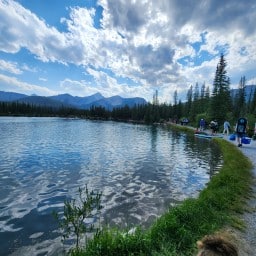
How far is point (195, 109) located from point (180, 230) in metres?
85.3

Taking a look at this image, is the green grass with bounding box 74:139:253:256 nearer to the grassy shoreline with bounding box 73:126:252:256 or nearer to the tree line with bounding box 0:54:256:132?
the grassy shoreline with bounding box 73:126:252:256

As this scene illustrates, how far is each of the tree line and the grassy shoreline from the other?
127ft

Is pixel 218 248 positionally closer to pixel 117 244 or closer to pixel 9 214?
pixel 117 244

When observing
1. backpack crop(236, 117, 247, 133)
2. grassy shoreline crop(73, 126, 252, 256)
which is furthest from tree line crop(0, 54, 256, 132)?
Answer: grassy shoreline crop(73, 126, 252, 256)

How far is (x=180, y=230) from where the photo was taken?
21.4 ft

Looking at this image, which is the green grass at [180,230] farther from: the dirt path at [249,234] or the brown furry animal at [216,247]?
the brown furry animal at [216,247]

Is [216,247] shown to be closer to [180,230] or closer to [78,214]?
[180,230]

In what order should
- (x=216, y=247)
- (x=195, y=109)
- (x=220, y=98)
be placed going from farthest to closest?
(x=195, y=109), (x=220, y=98), (x=216, y=247)

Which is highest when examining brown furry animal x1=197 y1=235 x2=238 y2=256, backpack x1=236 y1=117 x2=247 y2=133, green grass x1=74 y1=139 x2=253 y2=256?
backpack x1=236 y1=117 x2=247 y2=133

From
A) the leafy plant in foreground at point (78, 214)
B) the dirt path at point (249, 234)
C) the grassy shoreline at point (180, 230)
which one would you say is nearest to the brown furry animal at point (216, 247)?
the grassy shoreline at point (180, 230)

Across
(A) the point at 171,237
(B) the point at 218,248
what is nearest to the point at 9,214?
(A) the point at 171,237

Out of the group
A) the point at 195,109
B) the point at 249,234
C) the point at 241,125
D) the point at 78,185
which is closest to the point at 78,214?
the point at 249,234

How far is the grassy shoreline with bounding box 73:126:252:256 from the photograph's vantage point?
567 centimetres

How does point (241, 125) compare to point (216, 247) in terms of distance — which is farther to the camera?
point (241, 125)
